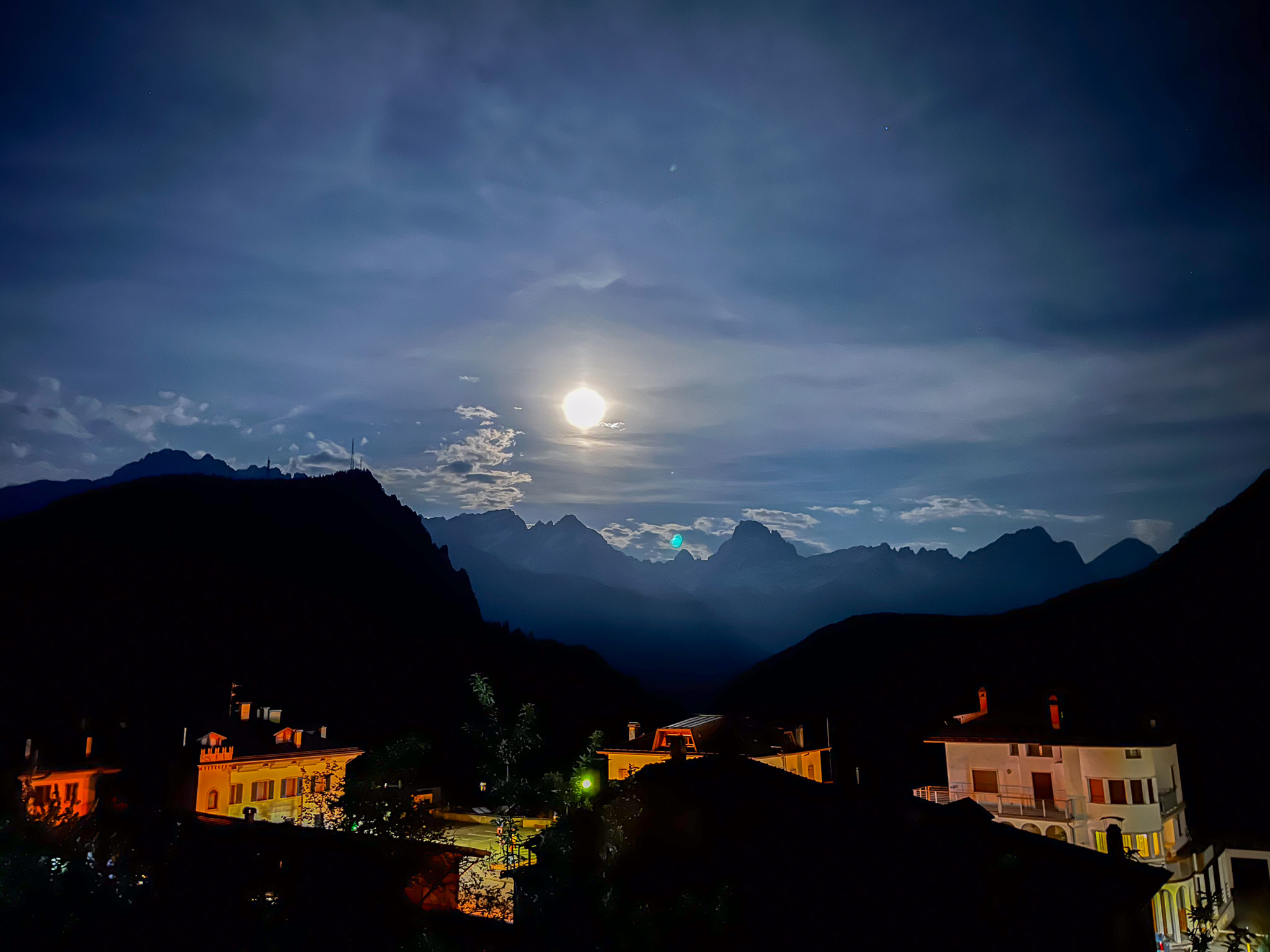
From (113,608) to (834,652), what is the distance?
135 m

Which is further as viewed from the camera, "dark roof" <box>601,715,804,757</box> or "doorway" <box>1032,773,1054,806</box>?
"dark roof" <box>601,715,804,757</box>

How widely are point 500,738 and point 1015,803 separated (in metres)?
32.7

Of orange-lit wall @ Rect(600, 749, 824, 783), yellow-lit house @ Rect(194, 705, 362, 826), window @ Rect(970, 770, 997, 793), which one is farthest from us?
orange-lit wall @ Rect(600, 749, 824, 783)

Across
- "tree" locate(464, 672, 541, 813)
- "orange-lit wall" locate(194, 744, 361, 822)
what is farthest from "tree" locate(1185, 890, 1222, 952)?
"orange-lit wall" locate(194, 744, 361, 822)

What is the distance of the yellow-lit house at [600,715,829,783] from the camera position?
60469mm

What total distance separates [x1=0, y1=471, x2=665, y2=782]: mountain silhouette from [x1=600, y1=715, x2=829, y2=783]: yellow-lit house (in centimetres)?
3412

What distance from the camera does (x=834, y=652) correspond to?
17375 cm

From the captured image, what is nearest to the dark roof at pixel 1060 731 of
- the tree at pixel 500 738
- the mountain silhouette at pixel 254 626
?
the tree at pixel 500 738

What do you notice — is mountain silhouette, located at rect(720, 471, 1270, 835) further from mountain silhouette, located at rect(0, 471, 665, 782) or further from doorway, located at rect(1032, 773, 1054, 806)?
mountain silhouette, located at rect(0, 471, 665, 782)

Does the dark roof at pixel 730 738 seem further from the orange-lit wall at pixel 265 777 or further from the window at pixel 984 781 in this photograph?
the orange-lit wall at pixel 265 777

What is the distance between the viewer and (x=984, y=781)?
46219mm

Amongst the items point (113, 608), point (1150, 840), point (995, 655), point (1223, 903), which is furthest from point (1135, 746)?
point (113, 608)

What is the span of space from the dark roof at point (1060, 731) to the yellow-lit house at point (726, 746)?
1559 cm

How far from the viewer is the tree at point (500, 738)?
2588cm
